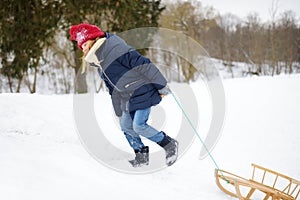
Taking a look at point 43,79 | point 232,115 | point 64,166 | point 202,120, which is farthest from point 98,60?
point 43,79

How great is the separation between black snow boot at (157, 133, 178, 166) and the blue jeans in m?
0.06

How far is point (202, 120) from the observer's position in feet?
17.5

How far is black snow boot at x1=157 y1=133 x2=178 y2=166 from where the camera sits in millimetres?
3043

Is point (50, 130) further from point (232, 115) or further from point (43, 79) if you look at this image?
point (43, 79)

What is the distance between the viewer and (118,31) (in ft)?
32.6

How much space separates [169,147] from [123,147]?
95 centimetres

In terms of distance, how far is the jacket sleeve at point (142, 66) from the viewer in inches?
104

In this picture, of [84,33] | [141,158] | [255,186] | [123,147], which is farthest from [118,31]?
[255,186]

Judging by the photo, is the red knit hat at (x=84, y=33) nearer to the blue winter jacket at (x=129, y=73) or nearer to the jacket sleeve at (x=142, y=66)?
the blue winter jacket at (x=129, y=73)

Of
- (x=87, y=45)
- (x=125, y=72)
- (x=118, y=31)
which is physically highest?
(x=87, y=45)

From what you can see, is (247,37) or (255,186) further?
(247,37)

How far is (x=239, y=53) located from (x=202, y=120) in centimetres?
2680

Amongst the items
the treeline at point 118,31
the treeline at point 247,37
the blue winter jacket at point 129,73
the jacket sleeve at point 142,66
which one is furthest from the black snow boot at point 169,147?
the treeline at point 247,37

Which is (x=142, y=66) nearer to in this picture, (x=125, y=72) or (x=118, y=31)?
(x=125, y=72)
